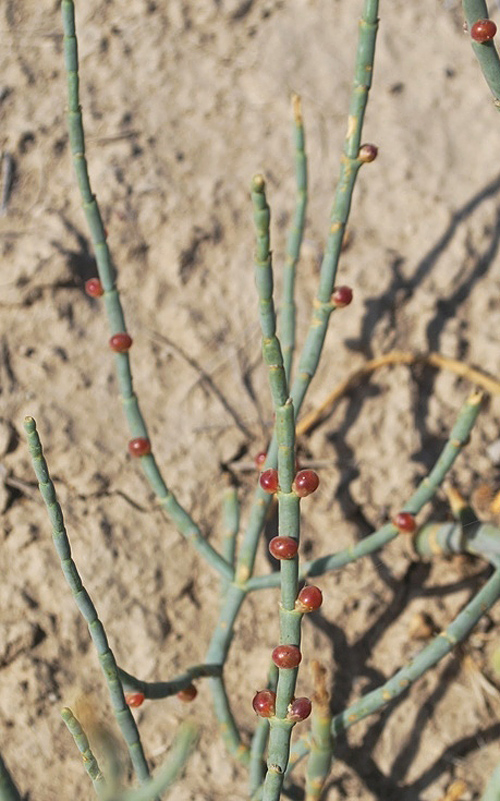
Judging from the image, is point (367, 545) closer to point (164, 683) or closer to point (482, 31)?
point (164, 683)

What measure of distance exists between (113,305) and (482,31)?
30.1 inches

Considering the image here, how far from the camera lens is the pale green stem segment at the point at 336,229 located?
1344mm

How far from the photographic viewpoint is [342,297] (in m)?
1.50

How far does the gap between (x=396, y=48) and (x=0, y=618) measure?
166 cm

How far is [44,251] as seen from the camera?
1947 millimetres

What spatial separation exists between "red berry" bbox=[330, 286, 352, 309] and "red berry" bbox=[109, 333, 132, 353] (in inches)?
14.3

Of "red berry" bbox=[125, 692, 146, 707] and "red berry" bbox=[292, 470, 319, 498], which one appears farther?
"red berry" bbox=[125, 692, 146, 707]

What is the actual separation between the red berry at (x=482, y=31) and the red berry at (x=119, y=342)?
2.45ft

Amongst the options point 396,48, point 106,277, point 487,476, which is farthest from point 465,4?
point 396,48

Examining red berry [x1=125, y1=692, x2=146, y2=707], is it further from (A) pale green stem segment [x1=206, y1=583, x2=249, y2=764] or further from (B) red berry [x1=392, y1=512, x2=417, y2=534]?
(B) red berry [x1=392, y1=512, x2=417, y2=534]

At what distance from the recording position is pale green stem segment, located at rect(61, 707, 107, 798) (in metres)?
1.04

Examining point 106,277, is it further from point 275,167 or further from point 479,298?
point 479,298

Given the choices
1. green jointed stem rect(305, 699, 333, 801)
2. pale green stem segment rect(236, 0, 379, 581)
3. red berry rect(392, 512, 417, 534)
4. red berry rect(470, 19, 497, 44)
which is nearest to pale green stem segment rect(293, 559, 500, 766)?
green jointed stem rect(305, 699, 333, 801)

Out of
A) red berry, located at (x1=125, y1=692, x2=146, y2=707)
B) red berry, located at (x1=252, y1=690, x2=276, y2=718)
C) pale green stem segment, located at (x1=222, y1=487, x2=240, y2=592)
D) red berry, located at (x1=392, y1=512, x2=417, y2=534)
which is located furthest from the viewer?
pale green stem segment, located at (x1=222, y1=487, x2=240, y2=592)
